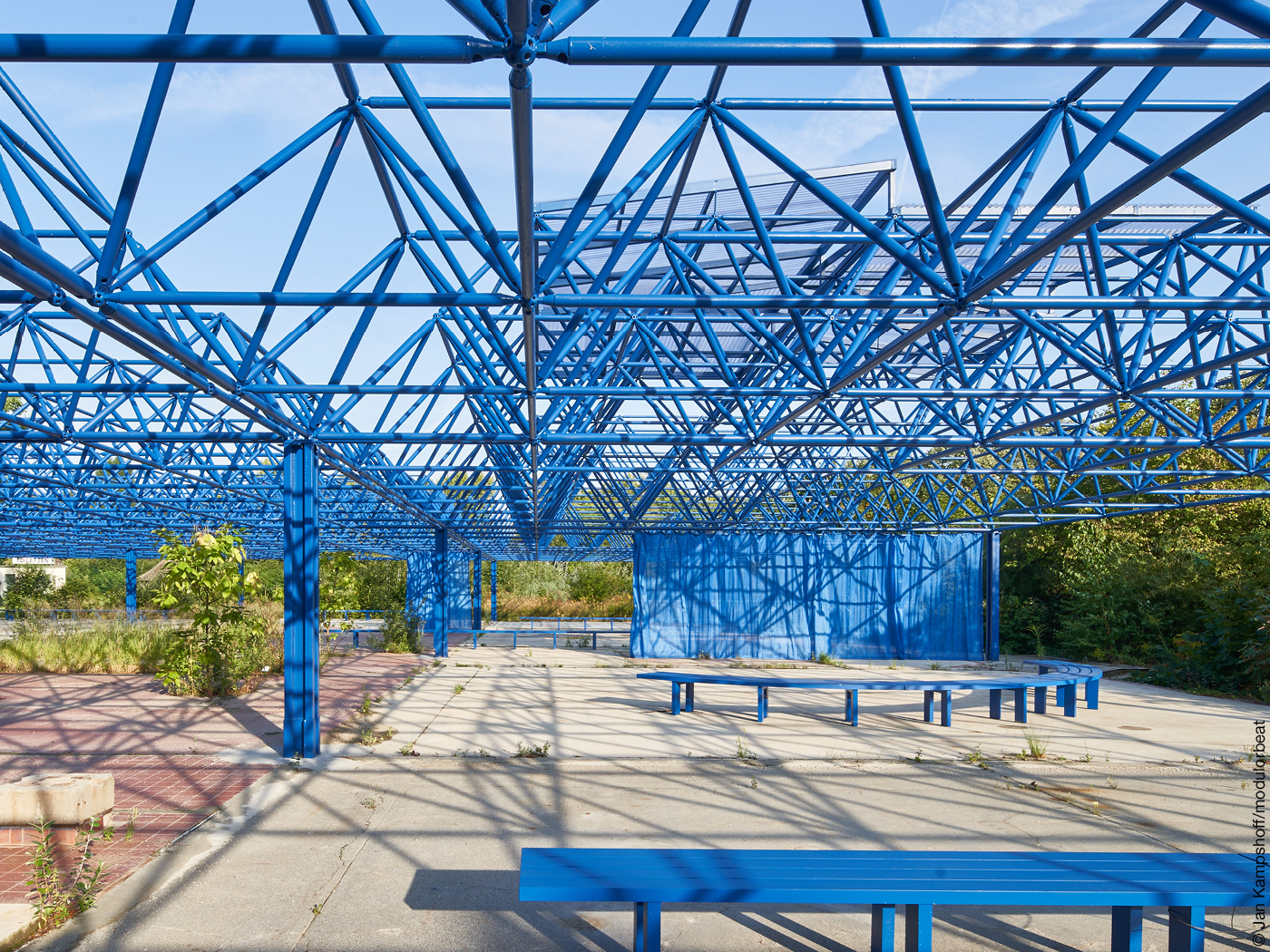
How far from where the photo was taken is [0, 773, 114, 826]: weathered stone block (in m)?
6.14

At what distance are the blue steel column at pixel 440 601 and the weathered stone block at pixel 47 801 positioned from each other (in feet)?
56.2

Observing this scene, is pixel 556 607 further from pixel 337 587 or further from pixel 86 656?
pixel 86 656

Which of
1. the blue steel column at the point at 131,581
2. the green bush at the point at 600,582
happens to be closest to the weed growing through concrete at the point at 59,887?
the blue steel column at the point at 131,581

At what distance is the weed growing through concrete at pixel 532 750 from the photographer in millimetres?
10102

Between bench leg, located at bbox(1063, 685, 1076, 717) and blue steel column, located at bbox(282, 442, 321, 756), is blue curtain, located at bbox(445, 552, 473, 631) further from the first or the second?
bench leg, located at bbox(1063, 685, 1076, 717)

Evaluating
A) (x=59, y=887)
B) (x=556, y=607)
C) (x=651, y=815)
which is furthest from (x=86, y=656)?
(x=556, y=607)

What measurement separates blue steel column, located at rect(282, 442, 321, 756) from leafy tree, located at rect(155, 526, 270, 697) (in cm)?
483

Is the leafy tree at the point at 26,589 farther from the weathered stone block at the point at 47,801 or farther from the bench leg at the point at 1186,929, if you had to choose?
the bench leg at the point at 1186,929

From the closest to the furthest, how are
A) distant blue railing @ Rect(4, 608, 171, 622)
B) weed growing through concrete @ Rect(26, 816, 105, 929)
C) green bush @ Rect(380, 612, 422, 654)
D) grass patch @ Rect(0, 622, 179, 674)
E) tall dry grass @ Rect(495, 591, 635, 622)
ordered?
weed growing through concrete @ Rect(26, 816, 105, 929) → grass patch @ Rect(0, 622, 179, 674) → green bush @ Rect(380, 612, 422, 654) → distant blue railing @ Rect(4, 608, 171, 622) → tall dry grass @ Rect(495, 591, 635, 622)

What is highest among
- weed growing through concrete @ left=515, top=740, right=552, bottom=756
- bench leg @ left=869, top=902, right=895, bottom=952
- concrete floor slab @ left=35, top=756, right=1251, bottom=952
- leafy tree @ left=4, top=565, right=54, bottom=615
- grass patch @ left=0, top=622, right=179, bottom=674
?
bench leg @ left=869, top=902, right=895, bottom=952

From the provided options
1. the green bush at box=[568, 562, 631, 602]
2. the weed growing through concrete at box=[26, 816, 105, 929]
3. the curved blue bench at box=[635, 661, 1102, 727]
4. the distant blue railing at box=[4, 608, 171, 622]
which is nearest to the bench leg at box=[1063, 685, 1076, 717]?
the curved blue bench at box=[635, 661, 1102, 727]

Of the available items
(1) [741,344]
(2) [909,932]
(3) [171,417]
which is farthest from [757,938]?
(3) [171,417]

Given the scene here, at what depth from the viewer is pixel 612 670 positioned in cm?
2072

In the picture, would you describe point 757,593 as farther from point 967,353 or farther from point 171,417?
point 171,417
